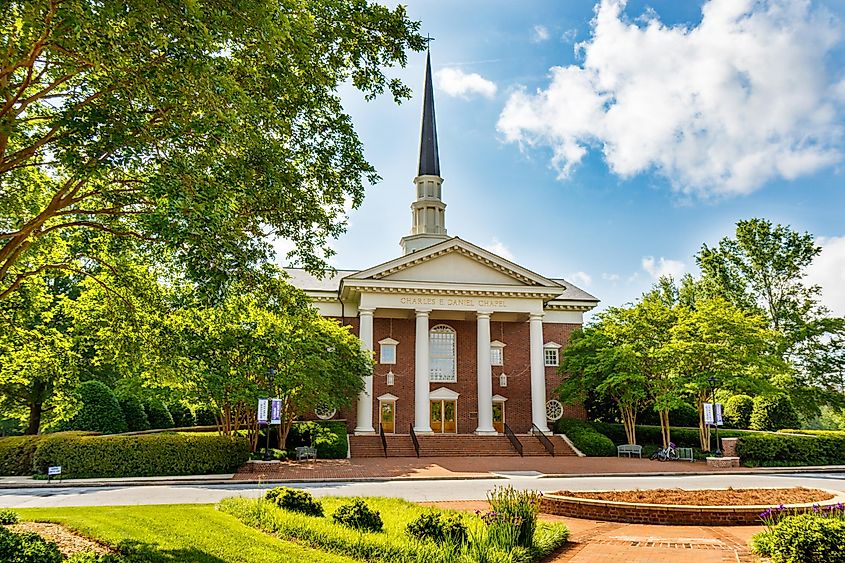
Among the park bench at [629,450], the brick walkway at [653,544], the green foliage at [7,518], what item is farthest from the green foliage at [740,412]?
the green foliage at [7,518]

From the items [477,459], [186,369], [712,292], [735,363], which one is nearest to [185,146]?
[186,369]

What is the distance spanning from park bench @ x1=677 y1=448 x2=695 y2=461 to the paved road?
654 centimetres

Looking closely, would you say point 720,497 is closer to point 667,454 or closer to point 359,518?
point 359,518

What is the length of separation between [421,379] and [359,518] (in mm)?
23897

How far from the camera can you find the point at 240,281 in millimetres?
→ 8570

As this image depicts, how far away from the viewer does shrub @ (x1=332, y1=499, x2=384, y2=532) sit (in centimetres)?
946

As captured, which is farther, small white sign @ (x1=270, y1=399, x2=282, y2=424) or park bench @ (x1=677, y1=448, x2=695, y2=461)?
park bench @ (x1=677, y1=448, x2=695, y2=461)

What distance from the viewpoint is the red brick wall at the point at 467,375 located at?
A: 36.1 meters

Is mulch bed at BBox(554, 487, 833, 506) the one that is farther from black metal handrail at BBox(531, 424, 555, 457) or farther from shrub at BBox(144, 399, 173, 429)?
shrub at BBox(144, 399, 173, 429)

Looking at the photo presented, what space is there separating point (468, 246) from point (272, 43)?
28507 mm

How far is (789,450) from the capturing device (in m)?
27.8

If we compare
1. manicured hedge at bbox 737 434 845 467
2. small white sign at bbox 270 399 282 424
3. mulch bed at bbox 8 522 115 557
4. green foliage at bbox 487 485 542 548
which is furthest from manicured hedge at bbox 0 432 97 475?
manicured hedge at bbox 737 434 845 467

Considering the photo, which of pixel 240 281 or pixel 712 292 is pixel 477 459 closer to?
pixel 240 281

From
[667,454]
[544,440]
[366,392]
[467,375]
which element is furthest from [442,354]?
[667,454]
